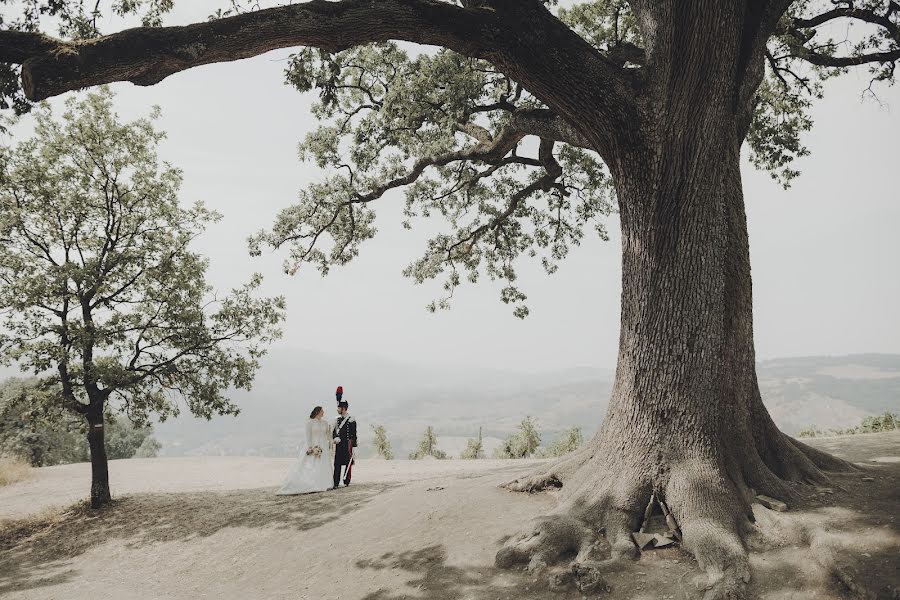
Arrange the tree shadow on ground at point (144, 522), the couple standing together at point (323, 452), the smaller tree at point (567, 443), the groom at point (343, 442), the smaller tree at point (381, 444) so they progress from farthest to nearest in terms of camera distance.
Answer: the smaller tree at point (567, 443) → the smaller tree at point (381, 444) → the groom at point (343, 442) → the couple standing together at point (323, 452) → the tree shadow on ground at point (144, 522)

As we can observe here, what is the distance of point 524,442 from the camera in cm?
2170

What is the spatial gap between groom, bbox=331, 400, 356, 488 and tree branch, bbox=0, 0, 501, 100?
26.6 feet

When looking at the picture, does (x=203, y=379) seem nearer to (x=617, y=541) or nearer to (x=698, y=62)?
(x=617, y=541)

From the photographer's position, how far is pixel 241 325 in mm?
11812

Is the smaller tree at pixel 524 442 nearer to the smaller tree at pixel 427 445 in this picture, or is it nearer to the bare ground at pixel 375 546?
the smaller tree at pixel 427 445

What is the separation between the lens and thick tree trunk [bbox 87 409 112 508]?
11.1 metres

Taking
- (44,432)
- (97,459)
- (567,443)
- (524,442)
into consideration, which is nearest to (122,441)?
(44,432)

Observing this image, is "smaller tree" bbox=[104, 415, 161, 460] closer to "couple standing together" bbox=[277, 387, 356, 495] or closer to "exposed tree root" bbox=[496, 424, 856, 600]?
"couple standing together" bbox=[277, 387, 356, 495]

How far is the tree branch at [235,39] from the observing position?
167 inches

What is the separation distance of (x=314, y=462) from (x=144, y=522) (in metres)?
3.47

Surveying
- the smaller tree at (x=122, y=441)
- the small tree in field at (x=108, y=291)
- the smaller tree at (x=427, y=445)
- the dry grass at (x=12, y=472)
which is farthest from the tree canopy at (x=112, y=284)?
the smaller tree at (x=122, y=441)

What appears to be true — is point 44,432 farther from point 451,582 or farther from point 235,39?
point 451,582

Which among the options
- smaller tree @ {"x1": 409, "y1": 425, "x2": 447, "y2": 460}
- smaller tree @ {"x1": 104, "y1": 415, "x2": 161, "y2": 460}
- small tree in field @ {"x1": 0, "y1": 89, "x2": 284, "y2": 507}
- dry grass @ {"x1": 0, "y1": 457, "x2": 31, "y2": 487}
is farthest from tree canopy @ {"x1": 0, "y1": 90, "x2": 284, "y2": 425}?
smaller tree @ {"x1": 104, "y1": 415, "x2": 161, "y2": 460}

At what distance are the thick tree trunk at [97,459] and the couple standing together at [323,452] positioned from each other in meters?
4.24
